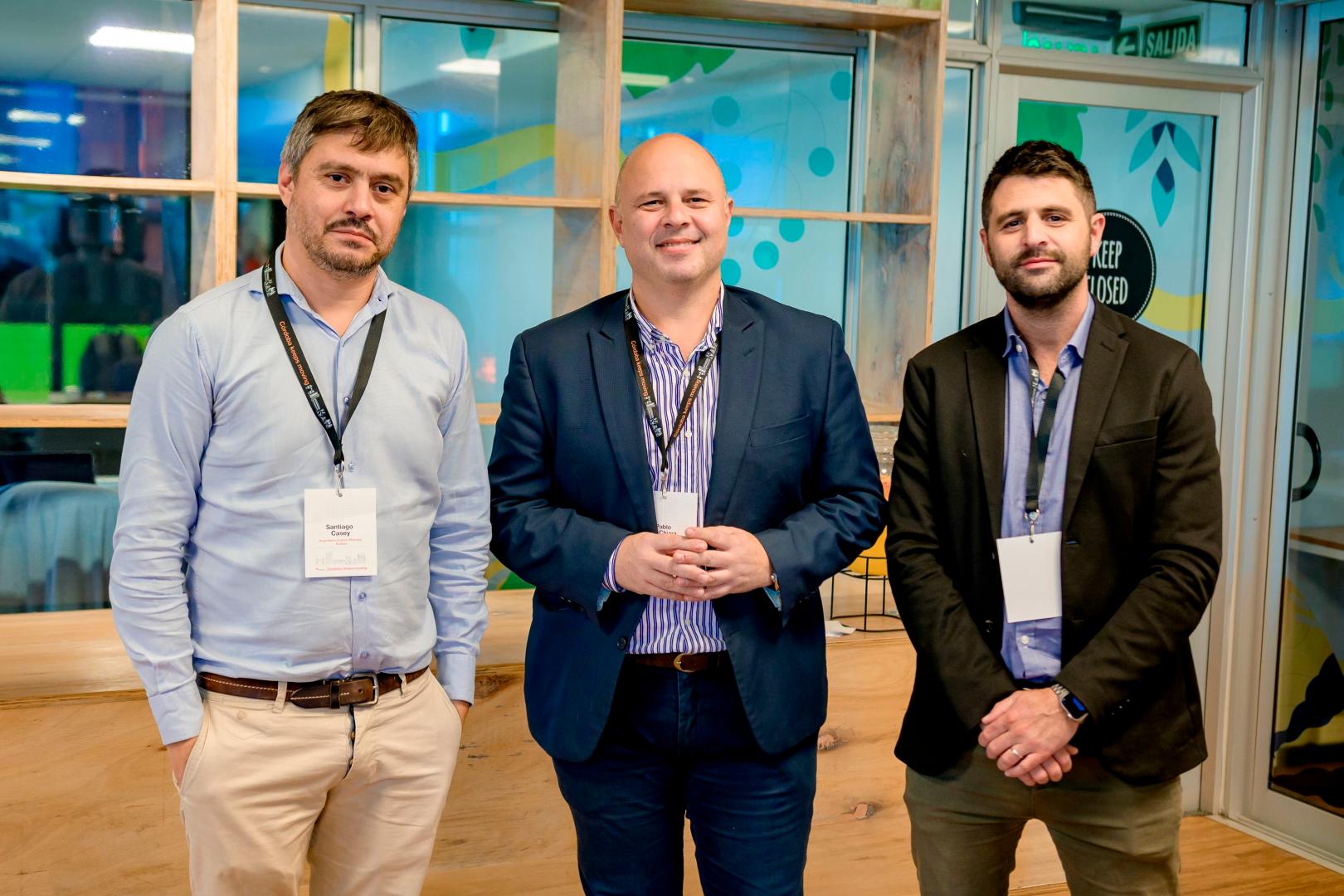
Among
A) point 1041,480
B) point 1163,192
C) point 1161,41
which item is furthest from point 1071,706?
point 1161,41

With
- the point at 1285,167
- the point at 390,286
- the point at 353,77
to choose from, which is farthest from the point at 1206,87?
the point at 390,286

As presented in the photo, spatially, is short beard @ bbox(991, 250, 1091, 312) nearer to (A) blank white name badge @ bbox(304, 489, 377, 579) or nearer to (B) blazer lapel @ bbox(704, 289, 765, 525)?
(B) blazer lapel @ bbox(704, 289, 765, 525)

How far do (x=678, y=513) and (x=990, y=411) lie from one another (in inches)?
24.1

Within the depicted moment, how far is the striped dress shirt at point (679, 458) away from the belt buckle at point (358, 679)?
0.42 metres

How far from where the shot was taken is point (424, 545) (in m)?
1.96

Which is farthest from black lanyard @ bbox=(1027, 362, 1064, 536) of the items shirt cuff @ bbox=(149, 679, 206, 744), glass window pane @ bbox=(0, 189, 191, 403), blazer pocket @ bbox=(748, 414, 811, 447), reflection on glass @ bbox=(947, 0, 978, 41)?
glass window pane @ bbox=(0, 189, 191, 403)

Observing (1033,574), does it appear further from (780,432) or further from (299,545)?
(299,545)

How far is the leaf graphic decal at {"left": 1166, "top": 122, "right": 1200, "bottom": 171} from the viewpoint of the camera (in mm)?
3947

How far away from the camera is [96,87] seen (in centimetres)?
316

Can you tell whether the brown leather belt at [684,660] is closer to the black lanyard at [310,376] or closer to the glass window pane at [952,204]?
the black lanyard at [310,376]

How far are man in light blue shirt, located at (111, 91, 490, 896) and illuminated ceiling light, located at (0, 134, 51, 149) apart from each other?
5.40 feet

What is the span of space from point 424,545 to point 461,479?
5.8 inches

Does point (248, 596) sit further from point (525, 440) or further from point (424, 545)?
point (525, 440)

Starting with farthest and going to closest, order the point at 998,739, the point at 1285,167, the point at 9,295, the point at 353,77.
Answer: the point at 1285,167, the point at 353,77, the point at 9,295, the point at 998,739
